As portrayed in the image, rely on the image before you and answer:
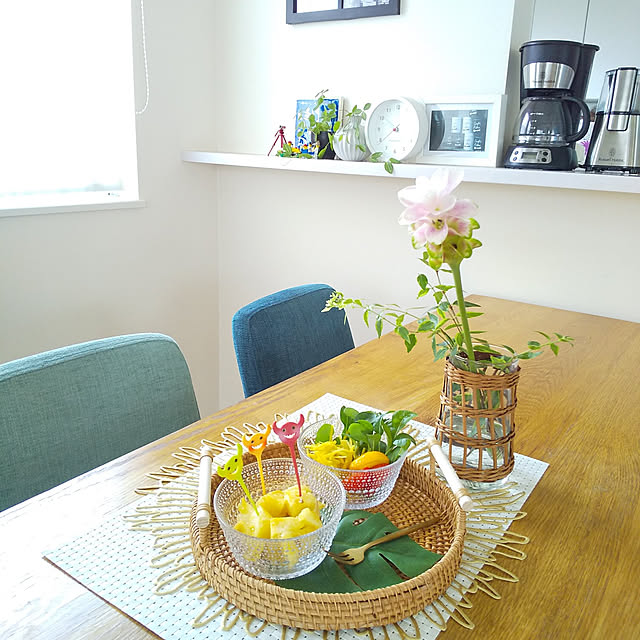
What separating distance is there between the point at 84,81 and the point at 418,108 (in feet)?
3.55

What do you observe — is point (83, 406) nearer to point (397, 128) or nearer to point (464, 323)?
point (464, 323)

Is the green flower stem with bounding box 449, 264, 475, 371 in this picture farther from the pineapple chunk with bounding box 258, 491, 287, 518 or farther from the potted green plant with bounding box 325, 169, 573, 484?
the pineapple chunk with bounding box 258, 491, 287, 518

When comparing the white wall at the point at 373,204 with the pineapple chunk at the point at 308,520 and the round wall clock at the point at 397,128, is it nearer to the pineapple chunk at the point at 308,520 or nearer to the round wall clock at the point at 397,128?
the round wall clock at the point at 397,128

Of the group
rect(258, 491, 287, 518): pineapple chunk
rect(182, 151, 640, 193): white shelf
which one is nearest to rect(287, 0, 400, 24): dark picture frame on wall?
rect(182, 151, 640, 193): white shelf

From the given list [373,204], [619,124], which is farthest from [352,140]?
[619,124]

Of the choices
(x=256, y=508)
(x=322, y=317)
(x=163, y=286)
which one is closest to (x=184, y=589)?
(x=256, y=508)

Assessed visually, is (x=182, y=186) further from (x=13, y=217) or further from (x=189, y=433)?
(x=189, y=433)

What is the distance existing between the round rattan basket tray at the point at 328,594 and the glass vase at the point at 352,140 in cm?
139

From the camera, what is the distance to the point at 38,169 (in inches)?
73.9

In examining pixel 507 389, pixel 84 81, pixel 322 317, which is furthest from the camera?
pixel 84 81

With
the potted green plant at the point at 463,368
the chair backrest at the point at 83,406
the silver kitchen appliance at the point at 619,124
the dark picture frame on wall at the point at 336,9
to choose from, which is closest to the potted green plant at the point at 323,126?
the dark picture frame on wall at the point at 336,9

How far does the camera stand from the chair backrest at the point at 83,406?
35.6 inches

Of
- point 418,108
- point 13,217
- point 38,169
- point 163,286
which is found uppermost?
point 418,108

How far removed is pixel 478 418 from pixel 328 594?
32 centimetres
